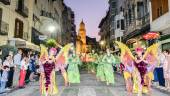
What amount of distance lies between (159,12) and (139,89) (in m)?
17.3

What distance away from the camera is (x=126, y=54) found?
1286 cm

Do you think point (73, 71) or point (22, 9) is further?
point (22, 9)

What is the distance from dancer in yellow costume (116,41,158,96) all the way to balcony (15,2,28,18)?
20335 mm

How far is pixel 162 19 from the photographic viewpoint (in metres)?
26.1

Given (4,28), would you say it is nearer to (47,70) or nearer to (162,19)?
(162,19)

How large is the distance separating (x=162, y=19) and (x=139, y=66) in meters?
15.0

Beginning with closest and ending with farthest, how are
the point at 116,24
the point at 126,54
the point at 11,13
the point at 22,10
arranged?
1. the point at 126,54
2. the point at 11,13
3. the point at 22,10
4. the point at 116,24

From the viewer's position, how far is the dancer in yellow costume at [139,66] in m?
12.0

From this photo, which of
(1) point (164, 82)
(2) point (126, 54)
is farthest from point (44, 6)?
(2) point (126, 54)

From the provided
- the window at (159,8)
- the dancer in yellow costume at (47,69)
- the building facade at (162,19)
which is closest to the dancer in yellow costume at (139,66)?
the dancer in yellow costume at (47,69)

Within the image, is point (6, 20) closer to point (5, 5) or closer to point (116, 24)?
point (5, 5)

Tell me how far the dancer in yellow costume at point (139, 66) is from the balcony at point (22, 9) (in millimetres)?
20335

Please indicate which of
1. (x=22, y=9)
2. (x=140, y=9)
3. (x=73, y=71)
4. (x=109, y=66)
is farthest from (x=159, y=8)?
(x=22, y=9)

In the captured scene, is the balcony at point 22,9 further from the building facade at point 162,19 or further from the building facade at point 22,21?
the building facade at point 162,19
